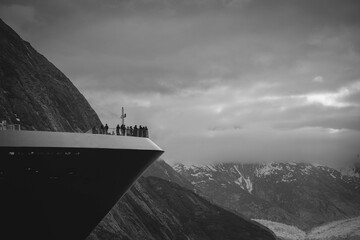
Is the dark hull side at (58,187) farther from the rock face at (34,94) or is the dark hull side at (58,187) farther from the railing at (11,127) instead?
the rock face at (34,94)

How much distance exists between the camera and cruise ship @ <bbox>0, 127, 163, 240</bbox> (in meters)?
21.7

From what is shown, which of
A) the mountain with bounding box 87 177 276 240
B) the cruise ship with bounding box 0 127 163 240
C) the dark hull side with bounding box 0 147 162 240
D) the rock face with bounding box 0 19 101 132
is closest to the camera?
the cruise ship with bounding box 0 127 163 240

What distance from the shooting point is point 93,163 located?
23.9 meters

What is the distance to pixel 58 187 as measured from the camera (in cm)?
2314

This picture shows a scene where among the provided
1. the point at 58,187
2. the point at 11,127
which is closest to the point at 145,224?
the point at 11,127

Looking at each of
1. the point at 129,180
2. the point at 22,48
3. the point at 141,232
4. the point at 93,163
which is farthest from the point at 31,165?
the point at 22,48

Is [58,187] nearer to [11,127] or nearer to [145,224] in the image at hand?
[11,127]

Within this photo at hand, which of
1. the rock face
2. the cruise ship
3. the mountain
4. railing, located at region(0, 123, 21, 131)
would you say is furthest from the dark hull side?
the mountain

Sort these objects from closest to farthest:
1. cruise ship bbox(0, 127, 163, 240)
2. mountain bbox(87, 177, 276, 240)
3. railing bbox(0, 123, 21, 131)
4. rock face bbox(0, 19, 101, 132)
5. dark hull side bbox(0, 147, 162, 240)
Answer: cruise ship bbox(0, 127, 163, 240) < dark hull side bbox(0, 147, 162, 240) < railing bbox(0, 123, 21, 131) < rock face bbox(0, 19, 101, 132) < mountain bbox(87, 177, 276, 240)

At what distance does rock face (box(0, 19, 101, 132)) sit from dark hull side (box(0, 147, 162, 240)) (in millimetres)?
61785

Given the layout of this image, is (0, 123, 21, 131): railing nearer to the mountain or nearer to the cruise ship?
the cruise ship

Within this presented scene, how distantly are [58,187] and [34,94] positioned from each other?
93.3 m

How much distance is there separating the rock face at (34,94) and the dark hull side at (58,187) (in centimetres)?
6178

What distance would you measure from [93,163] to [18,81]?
9223cm
